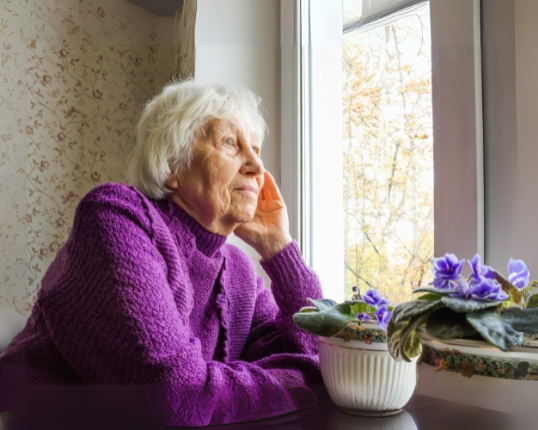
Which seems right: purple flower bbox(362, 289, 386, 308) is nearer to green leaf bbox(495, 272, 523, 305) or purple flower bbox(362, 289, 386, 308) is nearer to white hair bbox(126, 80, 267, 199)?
green leaf bbox(495, 272, 523, 305)

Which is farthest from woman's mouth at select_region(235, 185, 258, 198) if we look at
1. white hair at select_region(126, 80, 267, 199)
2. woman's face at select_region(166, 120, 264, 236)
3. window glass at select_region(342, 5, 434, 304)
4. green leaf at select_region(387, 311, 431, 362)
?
green leaf at select_region(387, 311, 431, 362)

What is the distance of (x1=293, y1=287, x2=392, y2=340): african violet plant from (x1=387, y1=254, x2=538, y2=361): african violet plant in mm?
95

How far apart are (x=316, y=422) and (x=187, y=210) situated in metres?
0.41

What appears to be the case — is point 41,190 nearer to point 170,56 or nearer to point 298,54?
point 170,56

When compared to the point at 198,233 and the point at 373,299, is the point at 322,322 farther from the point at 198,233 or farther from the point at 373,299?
the point at 198,233

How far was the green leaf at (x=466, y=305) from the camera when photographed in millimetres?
474

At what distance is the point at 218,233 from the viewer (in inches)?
35.4

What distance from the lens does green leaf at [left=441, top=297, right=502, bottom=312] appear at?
0.47 meters

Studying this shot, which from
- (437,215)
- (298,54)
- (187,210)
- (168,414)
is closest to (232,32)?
(298,54)

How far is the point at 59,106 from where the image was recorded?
3.31ft

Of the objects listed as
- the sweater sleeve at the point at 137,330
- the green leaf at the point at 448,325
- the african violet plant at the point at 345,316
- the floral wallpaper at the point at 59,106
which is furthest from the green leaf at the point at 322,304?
the floral wallpaper at the point at 59,106

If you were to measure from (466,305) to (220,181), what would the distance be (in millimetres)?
502

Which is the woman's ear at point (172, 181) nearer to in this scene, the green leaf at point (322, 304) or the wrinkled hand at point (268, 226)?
the wrinkled hand at point (268, 226)

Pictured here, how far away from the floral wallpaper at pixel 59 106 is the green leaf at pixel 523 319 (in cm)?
74
